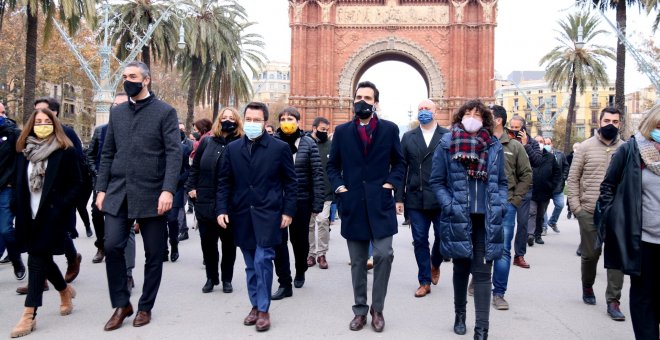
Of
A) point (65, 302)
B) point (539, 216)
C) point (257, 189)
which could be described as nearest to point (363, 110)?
point (257, 189)

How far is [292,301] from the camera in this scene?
662 centimetres

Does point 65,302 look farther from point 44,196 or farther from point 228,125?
point 228,125

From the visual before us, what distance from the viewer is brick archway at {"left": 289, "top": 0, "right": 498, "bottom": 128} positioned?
36438 millimetres

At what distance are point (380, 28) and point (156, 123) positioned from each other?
33.2 m

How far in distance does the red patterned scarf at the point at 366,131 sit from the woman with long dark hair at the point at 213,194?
2026 millimetres

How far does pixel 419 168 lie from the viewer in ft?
24.1

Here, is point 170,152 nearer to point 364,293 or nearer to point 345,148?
point 345,148

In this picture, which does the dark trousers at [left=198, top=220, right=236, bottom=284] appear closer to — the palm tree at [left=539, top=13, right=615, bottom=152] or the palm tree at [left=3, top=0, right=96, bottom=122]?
the palm tree at [left=3, top=0, right=96, bottom=122]

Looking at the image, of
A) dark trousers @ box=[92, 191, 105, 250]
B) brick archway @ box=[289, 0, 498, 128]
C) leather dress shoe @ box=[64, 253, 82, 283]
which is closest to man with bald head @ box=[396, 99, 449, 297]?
leather dress shoe @ box=[64, 253, 82, 283]

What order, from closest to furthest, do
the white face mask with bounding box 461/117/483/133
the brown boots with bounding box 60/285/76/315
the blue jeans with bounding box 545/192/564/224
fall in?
the white face mask with bounding box 461/117/483/133 < the brown boots with bounding box 60/285/76/315 < the blue jeans with bounding box 545/192/564/224

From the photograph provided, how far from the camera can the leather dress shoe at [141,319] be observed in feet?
17.9

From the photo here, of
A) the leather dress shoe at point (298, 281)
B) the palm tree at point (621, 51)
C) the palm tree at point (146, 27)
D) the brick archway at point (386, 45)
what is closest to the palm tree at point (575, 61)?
the brick archway at point (386, 45)

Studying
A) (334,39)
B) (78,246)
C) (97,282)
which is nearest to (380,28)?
(334,39)

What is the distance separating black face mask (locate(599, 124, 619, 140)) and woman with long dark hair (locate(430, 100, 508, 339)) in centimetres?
197
